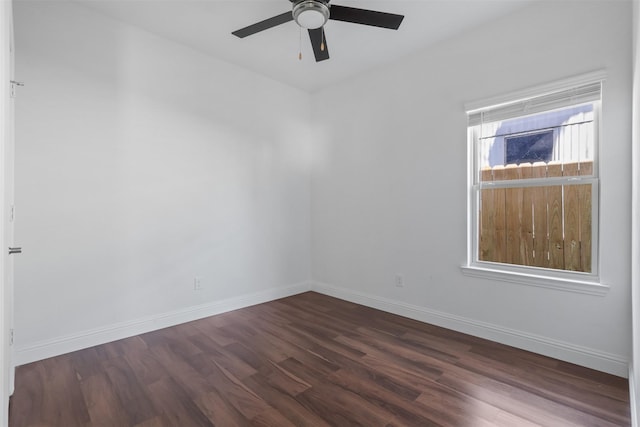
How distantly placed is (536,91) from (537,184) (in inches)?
29.5

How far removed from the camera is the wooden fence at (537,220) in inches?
95.5

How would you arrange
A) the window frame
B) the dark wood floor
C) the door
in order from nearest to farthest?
the door < the dark wood floor < the window frame

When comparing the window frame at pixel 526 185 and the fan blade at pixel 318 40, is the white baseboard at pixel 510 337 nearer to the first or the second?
the window frame at pixel 526 185

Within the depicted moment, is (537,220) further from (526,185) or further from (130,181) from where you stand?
(130,181)

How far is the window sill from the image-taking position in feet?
7.51

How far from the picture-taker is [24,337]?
2.40 meters

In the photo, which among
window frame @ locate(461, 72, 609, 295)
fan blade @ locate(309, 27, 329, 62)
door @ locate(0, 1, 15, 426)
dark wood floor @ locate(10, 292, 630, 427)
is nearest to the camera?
door @ locate(0, 1, 15, 426)

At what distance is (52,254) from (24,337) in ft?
2.10

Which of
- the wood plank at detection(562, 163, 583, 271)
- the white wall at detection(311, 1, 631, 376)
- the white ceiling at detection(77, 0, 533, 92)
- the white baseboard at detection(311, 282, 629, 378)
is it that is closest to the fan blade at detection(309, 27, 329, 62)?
the white ceiling at detection(77, 0, 533, 92)

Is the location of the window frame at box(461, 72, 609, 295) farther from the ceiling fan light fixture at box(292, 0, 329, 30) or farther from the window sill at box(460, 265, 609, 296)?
the ceiling fan light fixture at box(292, 0, 329, 30)

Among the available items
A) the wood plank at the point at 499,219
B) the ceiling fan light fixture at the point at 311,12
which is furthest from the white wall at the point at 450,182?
the ceiling fan light fixture at the point at 311,12

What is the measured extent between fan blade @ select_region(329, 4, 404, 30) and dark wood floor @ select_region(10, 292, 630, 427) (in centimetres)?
247

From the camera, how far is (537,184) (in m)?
2.61

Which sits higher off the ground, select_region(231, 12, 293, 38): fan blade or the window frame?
select_region(231, 12, 293, 38): fan blade
